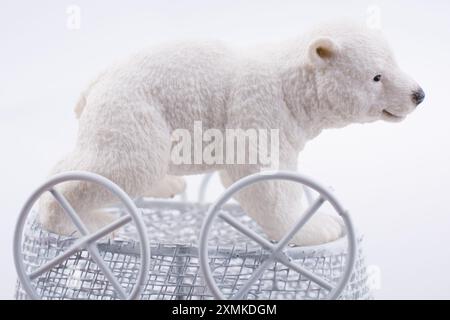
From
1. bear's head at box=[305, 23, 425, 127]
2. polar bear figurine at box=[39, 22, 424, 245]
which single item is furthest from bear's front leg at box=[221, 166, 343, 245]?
bear's head at box=[305, 23, 425, 127]

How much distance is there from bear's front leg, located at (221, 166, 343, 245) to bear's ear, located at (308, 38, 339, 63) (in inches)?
7.4

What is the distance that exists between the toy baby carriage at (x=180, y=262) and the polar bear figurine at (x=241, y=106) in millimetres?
52

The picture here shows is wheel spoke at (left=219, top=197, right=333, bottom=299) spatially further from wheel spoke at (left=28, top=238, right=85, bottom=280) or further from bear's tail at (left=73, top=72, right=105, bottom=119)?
bear's tail at (left=73, top=72, right=105, bottom=119)

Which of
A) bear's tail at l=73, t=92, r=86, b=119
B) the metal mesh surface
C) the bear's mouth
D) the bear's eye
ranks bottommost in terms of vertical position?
the metal mesh surface

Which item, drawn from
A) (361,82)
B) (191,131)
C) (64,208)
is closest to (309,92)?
(361,82)

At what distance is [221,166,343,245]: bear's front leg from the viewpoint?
3.56 ft

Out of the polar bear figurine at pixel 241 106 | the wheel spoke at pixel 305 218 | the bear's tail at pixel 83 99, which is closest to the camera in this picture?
the wheel spoke at pixel 305 218

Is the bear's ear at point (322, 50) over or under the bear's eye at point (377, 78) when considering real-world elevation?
over

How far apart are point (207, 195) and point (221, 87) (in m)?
0.44

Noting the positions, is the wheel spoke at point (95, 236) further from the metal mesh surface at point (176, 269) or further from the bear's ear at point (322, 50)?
the bear's ear at point (322, 50)

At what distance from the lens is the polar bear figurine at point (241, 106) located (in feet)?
3.55

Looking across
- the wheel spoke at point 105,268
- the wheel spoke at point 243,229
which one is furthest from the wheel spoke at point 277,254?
A: the wheel spoke at point 105,268

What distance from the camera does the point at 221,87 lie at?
1108 millimetres

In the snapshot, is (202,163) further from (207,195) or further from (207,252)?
(207,195)
